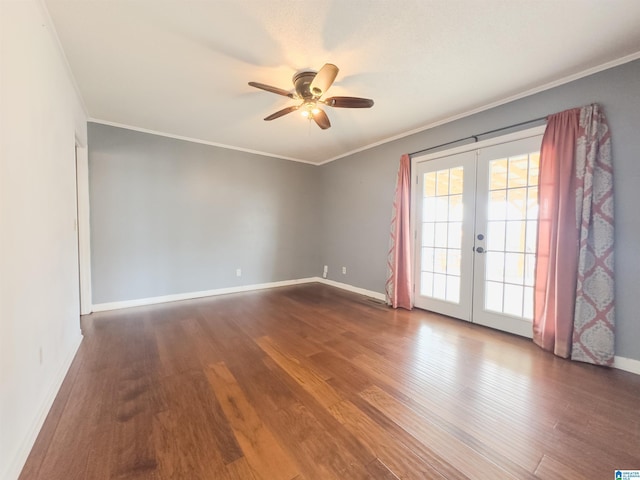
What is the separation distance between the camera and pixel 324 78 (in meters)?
2.00

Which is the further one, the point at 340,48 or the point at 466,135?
the point at 466,135

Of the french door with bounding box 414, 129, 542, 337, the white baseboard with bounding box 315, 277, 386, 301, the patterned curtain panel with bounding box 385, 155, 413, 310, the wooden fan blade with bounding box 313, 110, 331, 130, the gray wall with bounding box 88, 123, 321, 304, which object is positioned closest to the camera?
the wooden fan blade with bounding box 313, 110, 331, 130

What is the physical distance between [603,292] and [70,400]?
4.17 metres

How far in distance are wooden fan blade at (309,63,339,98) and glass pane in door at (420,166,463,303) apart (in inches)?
82.5

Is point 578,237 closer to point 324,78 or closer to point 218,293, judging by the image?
point 324,78

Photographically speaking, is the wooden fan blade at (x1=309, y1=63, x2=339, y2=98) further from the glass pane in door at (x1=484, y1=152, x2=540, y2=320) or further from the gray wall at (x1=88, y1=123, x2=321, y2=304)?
the gray wall at (x1=88, y1=123, x2=321, y2=304)

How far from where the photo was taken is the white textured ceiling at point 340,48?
167 centimetres

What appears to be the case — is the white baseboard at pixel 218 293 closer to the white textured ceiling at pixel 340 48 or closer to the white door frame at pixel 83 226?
the white door frame at pixel 83 226

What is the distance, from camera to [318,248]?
5668mm

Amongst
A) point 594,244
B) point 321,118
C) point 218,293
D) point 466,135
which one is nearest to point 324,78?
point 321,118

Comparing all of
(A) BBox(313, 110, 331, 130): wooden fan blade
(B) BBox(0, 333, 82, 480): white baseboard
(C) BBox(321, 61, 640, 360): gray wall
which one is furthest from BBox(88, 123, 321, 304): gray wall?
(A) BBox(313, 110, 331, 130): wooden fan blade

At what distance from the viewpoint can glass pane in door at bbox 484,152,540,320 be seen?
2.69 metres

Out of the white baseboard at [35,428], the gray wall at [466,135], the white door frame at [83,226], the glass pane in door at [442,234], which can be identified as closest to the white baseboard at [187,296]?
the white door frame at [83,226]

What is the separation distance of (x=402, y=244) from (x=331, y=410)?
266 cm
